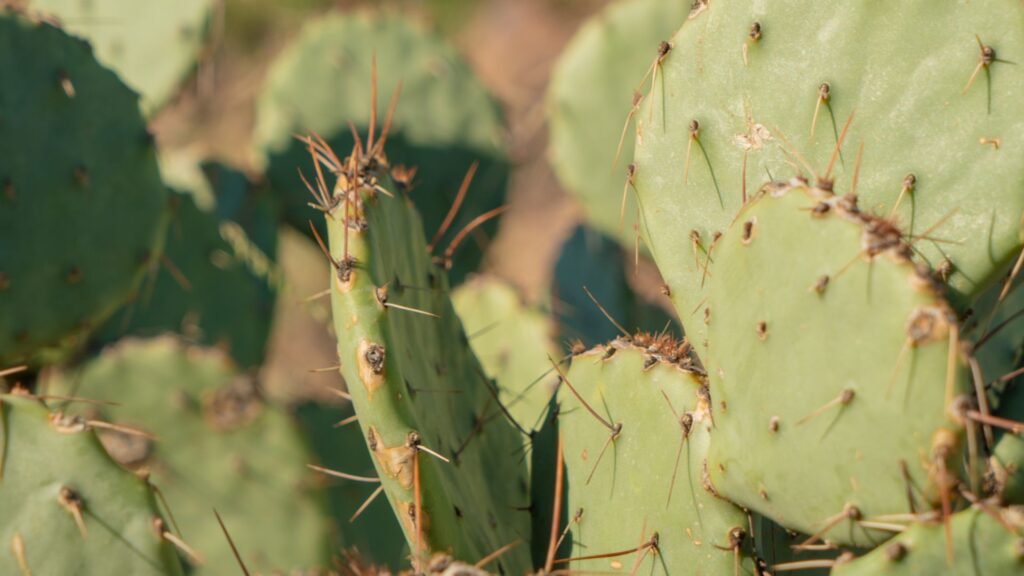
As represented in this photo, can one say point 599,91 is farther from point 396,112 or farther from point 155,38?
point 155,38

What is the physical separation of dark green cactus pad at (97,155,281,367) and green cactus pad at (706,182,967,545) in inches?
62.3

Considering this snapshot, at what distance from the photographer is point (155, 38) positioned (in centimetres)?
262

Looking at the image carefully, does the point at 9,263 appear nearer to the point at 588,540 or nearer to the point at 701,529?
the point at 588,540

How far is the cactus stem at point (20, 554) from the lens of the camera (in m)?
1.28

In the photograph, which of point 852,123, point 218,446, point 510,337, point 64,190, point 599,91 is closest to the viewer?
point 852,123

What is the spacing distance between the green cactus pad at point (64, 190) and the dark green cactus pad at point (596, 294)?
38.4 inches

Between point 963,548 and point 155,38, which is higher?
point 155,38

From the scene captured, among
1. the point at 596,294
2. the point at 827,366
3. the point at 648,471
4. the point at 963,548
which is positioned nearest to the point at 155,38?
the point at 596,294

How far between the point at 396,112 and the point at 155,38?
0.59 meters

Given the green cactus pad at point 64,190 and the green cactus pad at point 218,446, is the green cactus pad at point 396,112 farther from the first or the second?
the green cactus pad at point 64,190

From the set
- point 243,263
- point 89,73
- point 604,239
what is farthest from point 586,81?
point 89,73

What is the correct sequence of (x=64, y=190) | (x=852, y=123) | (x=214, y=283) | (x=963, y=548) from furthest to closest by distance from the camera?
(x=214, y=283)
(x=64, y=190)
(x=852, y=123)
(x=963, y=548)

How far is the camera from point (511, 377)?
200 centimetres

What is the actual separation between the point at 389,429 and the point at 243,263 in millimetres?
1564
